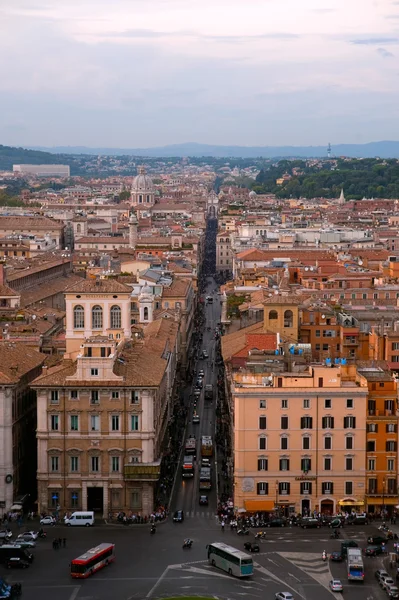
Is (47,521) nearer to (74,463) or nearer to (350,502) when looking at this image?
(74,463)

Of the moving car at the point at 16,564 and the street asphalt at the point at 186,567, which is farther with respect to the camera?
the moving car at the point at 16,564

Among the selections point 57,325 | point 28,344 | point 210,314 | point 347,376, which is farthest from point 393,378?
point 210,314

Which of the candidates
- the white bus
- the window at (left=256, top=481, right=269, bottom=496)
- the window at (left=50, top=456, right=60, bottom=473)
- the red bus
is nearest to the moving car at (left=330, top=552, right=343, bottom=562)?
the white bus

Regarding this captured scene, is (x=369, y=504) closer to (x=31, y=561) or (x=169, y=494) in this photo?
(x=169, y=494)

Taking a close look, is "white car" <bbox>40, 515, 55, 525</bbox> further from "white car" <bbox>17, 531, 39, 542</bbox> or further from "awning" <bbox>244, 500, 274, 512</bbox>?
"awning" <bbox>244, 500, 274, 512</bbox>

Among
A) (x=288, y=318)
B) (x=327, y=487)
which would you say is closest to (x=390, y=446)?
(x=327, y=487)

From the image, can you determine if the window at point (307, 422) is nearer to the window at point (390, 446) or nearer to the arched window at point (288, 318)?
the window at point (390, 446)

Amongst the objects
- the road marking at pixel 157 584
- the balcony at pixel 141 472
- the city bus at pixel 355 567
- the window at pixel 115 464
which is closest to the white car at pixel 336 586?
the city bus at pixel 355 567
